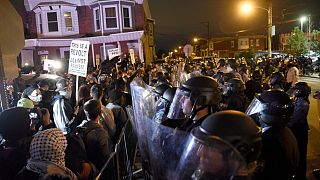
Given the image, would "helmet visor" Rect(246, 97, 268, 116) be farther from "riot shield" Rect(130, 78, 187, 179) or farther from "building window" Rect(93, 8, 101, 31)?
"building window" Rect(93, 8, 101, 31)

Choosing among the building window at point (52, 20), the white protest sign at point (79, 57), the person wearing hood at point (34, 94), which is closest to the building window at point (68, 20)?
the building window at point (52, 20)

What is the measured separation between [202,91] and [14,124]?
2000mm

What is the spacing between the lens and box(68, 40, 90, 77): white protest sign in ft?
26.3

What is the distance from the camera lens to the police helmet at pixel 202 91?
3.85 metres

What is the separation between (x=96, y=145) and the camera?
446 cm

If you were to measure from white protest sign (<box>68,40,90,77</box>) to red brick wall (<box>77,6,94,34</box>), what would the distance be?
23.4m

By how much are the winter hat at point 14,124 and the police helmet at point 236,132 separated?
1.92m

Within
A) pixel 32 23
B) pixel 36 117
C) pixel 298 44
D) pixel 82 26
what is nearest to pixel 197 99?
pixel 36 117

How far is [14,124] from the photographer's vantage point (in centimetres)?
331

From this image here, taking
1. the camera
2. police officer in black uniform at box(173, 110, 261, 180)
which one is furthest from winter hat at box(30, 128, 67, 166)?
the camera

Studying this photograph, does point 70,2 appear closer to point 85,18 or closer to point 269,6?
point 85,18

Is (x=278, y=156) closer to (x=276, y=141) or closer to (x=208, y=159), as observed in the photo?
(x=276, y=141)

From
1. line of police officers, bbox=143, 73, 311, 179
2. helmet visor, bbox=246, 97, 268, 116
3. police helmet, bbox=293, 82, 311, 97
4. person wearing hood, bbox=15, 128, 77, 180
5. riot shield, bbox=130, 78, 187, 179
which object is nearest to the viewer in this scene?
line of police officers, bbox=143, 73, 311, 179

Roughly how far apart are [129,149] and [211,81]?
11.3ft
